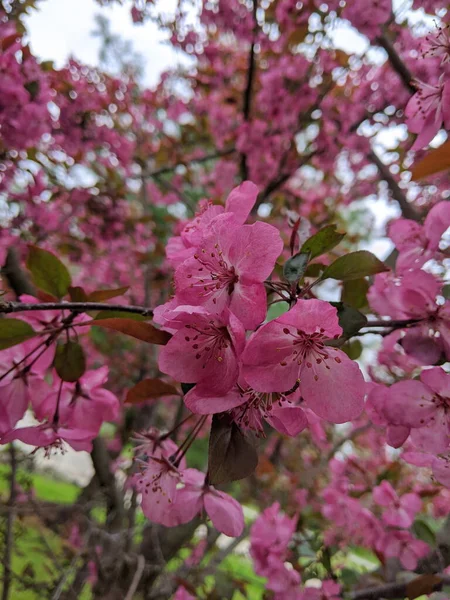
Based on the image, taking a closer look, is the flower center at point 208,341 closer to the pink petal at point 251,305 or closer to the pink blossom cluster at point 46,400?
the pink petal at point 251,305

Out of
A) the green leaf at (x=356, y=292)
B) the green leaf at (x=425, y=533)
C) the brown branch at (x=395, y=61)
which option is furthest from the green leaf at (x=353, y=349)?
the brown branch at (x=395, y=61)

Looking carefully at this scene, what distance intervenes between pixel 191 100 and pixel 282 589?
332 cm

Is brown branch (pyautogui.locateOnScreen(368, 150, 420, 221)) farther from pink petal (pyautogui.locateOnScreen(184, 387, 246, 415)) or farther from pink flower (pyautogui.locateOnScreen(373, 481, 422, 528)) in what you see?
pink petal (pyautogui.locateOnScreen(184, 387, 246, 415))

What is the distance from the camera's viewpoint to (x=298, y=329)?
47 cm

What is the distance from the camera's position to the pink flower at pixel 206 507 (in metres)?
0.63

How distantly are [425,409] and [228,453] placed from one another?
0.92 ft

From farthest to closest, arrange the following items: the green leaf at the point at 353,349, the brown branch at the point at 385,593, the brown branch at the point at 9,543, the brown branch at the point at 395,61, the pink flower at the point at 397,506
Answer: the brown branch at the point at 395,61
the brown branch at the point at 9,543
the pink flower at the point at 397,506
the brown branch at the point at 385,593
the green leaf at the point at 353,349

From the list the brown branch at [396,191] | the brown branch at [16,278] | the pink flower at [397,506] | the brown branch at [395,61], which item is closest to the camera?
the pink flower at [397,506]

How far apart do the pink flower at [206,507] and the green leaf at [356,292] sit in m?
0.38

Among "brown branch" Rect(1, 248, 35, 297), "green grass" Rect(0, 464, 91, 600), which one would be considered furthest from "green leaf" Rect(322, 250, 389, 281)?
"green grass" Rect(0, 464, 91, 600)

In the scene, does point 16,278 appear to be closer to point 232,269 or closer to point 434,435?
point 232,269

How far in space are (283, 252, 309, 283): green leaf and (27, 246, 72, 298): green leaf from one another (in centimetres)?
36

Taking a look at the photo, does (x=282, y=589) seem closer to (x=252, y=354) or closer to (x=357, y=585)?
(x=357, y=585)

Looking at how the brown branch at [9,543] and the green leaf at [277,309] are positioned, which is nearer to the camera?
the green leaf at [277,309]
